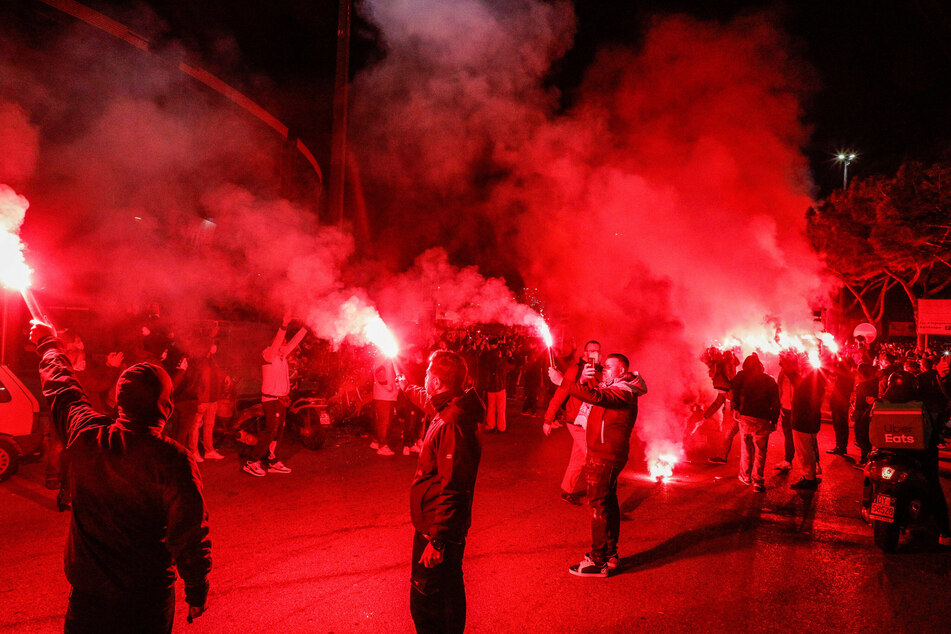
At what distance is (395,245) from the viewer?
13875mm

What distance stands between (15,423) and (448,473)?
20.4ft

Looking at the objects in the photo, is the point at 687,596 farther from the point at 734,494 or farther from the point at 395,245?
the point at 395,245

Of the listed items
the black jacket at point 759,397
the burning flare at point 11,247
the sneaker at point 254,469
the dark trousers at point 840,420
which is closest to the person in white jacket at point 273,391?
the sneaker at point 254,469

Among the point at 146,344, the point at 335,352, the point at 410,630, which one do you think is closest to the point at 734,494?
the point at 410,630

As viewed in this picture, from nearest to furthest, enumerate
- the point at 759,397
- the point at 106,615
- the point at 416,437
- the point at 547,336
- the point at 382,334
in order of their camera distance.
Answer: the point at 106,615 < the point at 547,336 < the point at 382,334 < the point at 759,397 < the point at 416,437

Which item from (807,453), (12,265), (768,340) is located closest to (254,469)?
(12,265)

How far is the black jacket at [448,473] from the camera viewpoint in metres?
3.09

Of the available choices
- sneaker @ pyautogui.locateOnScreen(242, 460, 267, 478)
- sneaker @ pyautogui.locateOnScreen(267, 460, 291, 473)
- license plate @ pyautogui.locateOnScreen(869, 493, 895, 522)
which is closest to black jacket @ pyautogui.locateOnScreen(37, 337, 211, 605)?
sneaker @ pyautogui.locateOnScreen(242, 460, 267, 478)

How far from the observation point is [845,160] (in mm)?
21891

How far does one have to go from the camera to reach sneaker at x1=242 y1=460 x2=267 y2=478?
7211mm

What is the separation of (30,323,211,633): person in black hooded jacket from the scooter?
18.4ft

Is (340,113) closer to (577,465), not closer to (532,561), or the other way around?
(577,465)

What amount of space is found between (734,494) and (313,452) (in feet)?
19.0

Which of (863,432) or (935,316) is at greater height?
(935,316)
